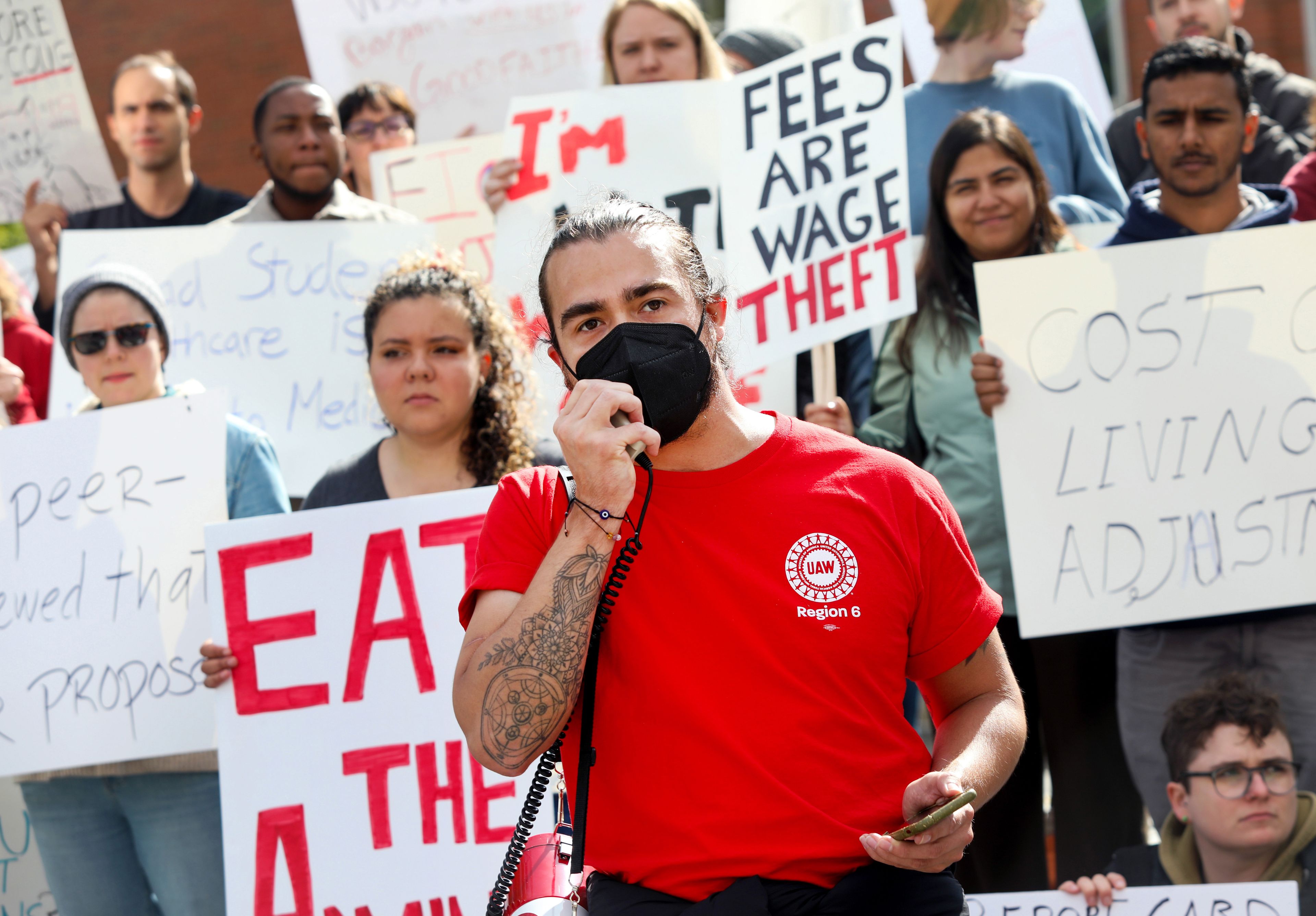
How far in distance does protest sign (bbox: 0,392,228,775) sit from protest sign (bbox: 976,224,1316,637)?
2.08 m

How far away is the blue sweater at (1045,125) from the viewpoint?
178 inches

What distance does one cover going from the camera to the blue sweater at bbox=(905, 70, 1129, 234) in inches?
178

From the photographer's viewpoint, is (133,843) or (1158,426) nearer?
(133,843)

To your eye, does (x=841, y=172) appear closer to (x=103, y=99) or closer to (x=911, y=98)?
(x=911, y=98)

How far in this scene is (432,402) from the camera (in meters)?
3.19

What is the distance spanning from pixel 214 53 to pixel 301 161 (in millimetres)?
7840

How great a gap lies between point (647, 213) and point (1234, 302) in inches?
80.1

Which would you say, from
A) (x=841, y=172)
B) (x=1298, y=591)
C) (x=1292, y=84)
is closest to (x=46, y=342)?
(x=841, y=172)

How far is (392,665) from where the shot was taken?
294 cm

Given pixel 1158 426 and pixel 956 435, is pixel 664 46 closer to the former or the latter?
pixel 956 435

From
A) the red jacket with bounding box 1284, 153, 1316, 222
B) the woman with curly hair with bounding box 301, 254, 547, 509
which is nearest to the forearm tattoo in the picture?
the woman with curly hair with bounding box 301, 254, 547, 509

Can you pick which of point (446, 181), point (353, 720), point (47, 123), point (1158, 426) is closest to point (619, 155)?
point (446, 181)

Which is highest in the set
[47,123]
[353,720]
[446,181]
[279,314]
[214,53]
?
[214,53]

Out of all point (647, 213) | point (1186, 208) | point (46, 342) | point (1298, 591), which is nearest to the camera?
point (647, 213)
